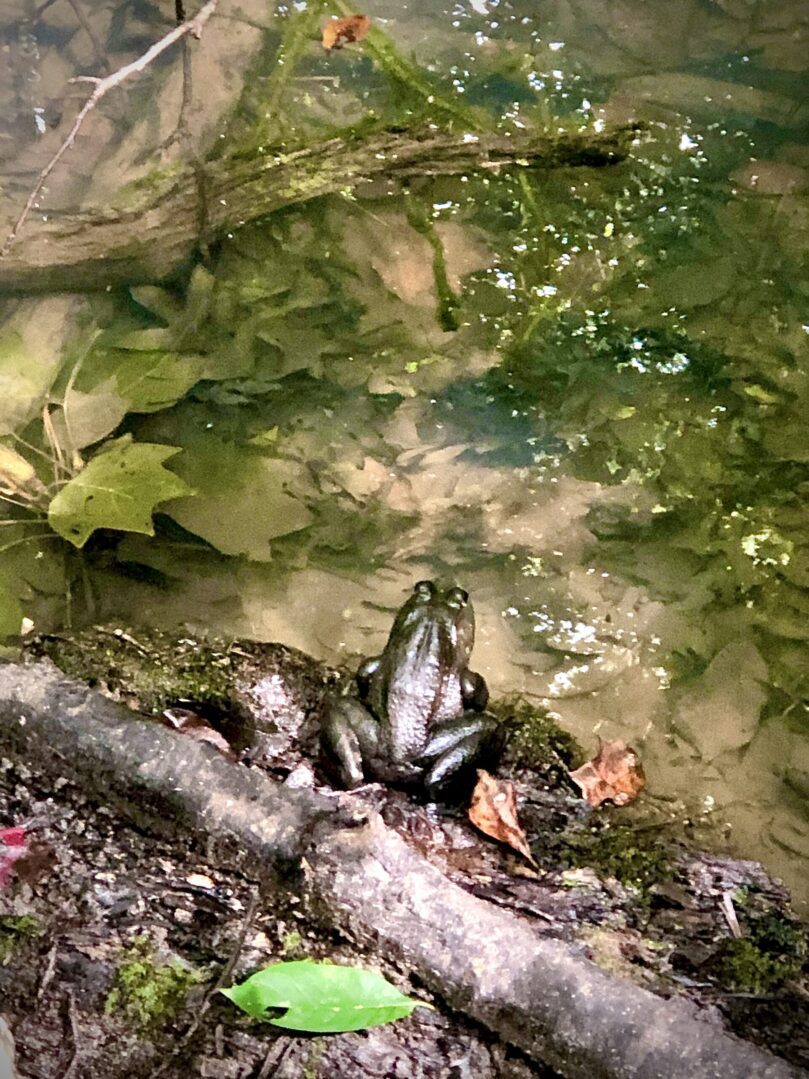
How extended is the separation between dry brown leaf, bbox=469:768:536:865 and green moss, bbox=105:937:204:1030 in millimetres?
921

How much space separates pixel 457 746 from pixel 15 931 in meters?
1.27

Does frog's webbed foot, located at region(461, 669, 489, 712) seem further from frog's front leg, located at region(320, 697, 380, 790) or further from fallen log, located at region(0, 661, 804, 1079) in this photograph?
fallen log, located at region(0, 661, 804, 1079)

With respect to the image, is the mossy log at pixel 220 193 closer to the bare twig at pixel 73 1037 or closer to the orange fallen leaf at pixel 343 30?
the orange fallen leaf at pixel 343 30

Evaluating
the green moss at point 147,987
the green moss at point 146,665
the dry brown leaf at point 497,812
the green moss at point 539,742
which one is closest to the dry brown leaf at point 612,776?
the green moss at point 539,742

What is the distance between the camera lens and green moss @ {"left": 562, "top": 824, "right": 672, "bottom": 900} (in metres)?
2.54

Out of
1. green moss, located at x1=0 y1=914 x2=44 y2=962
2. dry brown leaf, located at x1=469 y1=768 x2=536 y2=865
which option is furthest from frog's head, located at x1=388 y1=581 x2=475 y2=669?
green moss, located at x1=0 y1=914 x2=44 y2=962

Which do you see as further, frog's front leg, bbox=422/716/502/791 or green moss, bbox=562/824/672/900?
frog's front leg, bbox=422/716/502/791

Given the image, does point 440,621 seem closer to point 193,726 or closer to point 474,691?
point 474,691

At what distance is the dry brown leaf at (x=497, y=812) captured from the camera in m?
2.60

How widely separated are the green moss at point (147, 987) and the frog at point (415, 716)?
0.77 metres

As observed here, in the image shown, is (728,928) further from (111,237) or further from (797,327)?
(111,237)

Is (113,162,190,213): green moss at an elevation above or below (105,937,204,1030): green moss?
above

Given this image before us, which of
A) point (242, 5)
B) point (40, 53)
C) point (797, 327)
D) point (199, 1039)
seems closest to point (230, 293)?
point (242, 5)

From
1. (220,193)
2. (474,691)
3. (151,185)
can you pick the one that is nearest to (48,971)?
(474,691)
